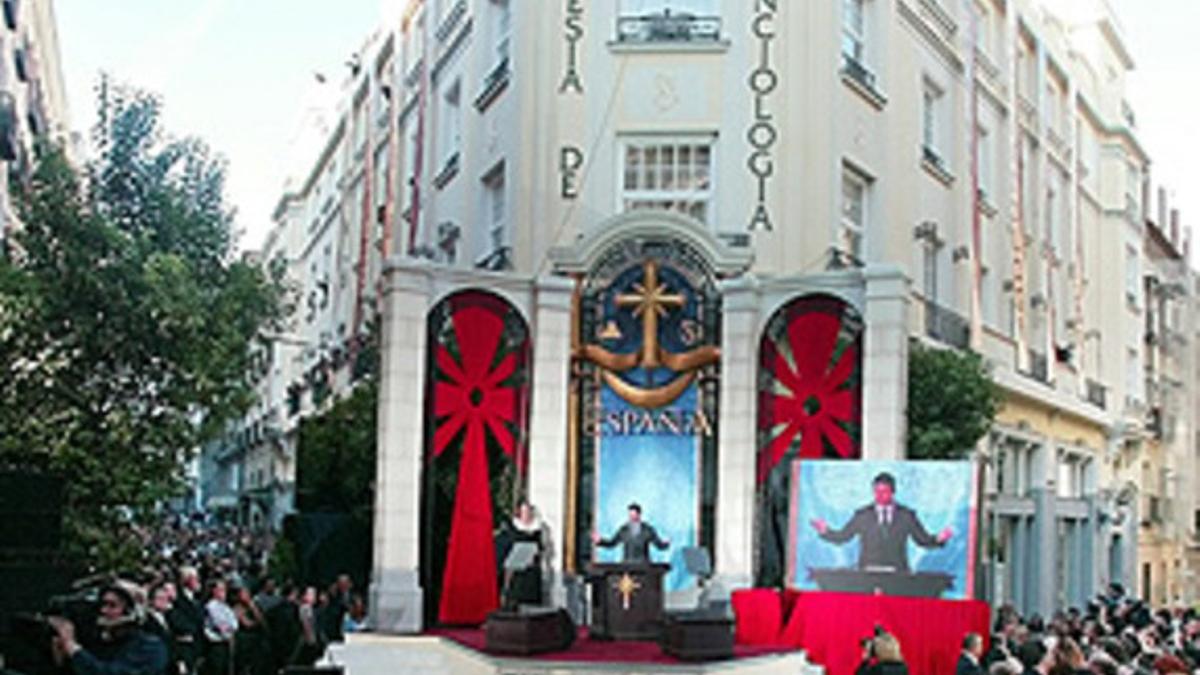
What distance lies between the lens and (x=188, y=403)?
17.2 meters

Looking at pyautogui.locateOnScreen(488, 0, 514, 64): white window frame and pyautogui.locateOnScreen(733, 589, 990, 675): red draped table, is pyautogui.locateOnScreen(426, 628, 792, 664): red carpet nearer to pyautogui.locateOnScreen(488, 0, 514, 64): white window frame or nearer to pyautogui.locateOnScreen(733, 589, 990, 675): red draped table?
pyautogui.locateOnScreen(733, 589, 990, 675): red draped table

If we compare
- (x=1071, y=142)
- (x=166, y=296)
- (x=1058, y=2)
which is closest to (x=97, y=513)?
(x=166, y=296)

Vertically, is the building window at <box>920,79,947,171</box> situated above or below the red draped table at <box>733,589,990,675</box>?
above

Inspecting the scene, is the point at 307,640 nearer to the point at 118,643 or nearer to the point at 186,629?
the point at 186,629

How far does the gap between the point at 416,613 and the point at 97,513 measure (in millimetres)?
4249

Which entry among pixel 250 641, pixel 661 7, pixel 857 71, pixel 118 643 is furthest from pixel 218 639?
pixel 857 71

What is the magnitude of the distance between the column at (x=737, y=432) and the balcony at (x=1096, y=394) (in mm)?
19180

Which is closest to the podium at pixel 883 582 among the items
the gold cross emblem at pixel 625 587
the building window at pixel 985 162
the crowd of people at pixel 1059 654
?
the crowd of people at pixel 1059 654

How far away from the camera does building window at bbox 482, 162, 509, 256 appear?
24.5m

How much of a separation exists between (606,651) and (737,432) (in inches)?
176

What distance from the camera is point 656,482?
68.6 feet

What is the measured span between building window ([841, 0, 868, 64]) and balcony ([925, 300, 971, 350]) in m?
4.73

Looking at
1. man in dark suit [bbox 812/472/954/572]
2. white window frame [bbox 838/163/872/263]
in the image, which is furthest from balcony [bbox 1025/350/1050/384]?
man in dark suit [bbox 812/472/954/572]

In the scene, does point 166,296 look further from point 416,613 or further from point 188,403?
point 416,613
